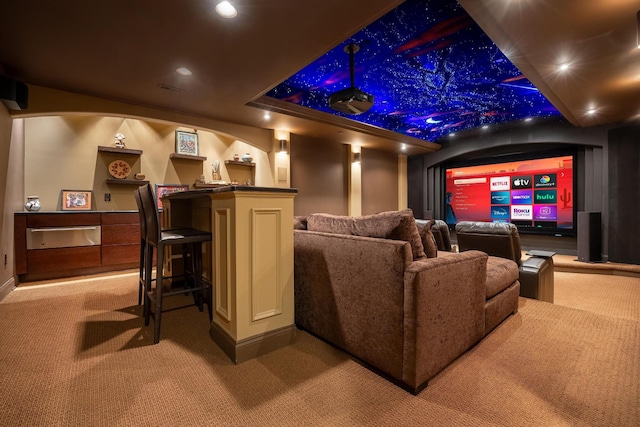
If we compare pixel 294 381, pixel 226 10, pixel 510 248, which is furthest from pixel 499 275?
pixel 226 10

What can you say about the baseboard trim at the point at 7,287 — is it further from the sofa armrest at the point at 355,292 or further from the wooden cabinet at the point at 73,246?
the sofa armrest at the point at 355,292

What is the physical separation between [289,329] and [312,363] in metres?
0.28

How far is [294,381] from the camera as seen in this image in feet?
4.72

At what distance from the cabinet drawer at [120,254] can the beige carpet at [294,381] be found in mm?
1687

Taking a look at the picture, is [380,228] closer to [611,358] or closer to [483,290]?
[483,290]

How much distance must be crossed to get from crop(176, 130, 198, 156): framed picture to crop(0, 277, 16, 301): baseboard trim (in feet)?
8.71

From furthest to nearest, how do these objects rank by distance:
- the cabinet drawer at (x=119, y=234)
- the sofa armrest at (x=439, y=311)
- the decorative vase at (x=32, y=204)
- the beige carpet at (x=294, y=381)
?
the cabinet drawer at (x=119, y=234) < the decorative vase at (x=32, y=204) < the sofa armrest at (x=439, y=311) < the beige carpet at (x=294, y=381)

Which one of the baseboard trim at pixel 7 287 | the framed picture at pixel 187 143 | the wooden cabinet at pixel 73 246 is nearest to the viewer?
the baseboard trim at pixel 7 287

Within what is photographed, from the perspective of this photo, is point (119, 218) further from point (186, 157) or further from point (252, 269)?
point (252, 269)

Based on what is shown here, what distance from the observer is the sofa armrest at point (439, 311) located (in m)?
1.30

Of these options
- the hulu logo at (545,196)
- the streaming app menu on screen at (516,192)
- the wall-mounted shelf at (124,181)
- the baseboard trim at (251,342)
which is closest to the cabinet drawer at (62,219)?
the wall-mounted shelf at (124,181)

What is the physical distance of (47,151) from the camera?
3.85 metres

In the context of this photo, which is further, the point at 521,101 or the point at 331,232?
the point at 521,101

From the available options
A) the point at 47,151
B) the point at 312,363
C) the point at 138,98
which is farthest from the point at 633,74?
the point at 47,151
